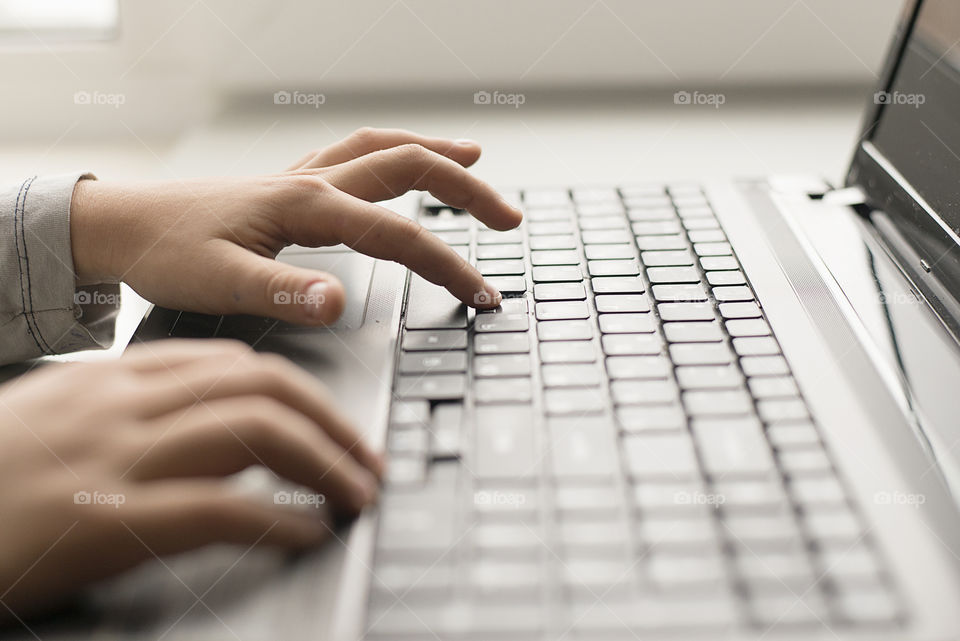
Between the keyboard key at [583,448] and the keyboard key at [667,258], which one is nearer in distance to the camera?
the keyboard key at [583,448]

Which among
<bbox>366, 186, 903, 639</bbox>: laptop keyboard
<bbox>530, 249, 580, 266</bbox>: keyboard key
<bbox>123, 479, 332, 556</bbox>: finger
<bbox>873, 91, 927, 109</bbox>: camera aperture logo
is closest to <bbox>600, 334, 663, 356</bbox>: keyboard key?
<bbox>366, 186, 903, 639</bbox>: laptop keyboard

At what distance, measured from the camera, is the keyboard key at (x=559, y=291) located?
53 centimetres

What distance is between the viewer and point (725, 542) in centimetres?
35

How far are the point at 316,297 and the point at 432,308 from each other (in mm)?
99

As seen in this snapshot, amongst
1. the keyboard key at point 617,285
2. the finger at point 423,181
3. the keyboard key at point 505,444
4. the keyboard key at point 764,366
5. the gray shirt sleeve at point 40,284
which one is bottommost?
the gray shirt sleeve at point 40,284

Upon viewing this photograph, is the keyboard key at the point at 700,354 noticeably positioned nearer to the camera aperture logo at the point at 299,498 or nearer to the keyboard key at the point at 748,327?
the keyboard key at the point at 748,327

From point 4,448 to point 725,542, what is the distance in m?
0.35

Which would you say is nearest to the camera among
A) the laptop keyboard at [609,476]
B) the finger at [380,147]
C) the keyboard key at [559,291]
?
the laptop keyboard at [609,476]

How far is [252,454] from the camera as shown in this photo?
378 mm

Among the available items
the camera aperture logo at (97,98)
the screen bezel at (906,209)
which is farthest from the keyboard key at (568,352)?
the camera aperture logo at (97,98)

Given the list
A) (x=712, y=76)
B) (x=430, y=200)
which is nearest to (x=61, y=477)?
(x=430, y=200)

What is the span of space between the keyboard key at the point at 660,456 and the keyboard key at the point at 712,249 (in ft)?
0.71

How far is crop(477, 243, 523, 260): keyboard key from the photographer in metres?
0.59

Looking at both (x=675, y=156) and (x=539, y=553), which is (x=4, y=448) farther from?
(x=675, y=156)
